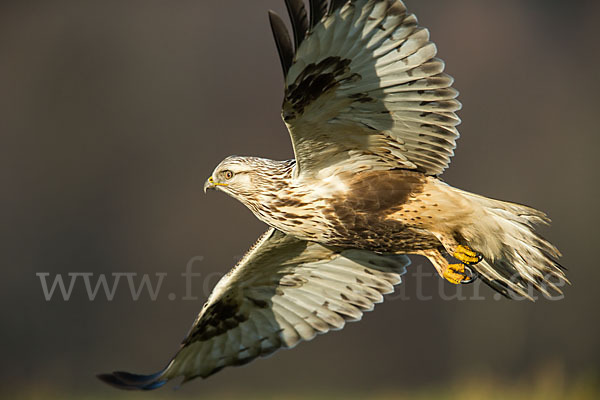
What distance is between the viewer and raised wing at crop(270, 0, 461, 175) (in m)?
3.65

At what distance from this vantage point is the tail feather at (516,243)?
14.0ft

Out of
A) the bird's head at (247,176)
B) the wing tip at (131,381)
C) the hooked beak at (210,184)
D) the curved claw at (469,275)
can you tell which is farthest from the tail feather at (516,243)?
the wing tip at (131,381)

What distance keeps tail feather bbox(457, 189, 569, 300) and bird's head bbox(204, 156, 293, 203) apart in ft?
3.50

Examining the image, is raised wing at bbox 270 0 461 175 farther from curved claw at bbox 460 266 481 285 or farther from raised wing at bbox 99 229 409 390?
raised wing at bbox 99 229 409 390

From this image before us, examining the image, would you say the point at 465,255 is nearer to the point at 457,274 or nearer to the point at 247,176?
the point at 457,274

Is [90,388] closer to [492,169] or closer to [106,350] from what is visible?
[106,350]

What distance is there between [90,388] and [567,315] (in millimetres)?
9252

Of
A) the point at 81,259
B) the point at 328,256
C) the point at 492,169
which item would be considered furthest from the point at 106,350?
the point at 328,256

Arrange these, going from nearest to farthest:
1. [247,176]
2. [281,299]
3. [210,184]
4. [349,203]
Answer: [349,203] → [247,176] → [210,184] → [281,299]

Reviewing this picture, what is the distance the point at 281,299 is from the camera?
16.6 ft

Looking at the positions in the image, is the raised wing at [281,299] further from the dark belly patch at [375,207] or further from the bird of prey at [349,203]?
the dark belly patch at [375,207]

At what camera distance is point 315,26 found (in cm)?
360

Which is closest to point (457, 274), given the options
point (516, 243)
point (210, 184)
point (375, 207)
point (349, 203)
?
point (516, 243)

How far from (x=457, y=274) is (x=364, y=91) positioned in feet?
4.18
